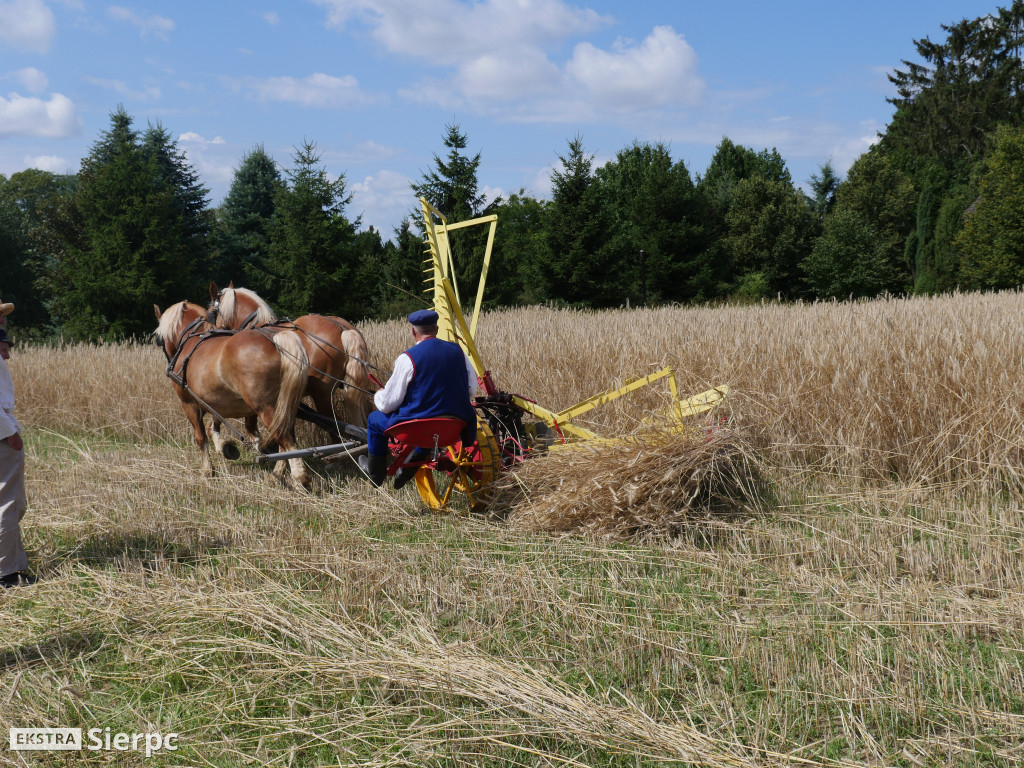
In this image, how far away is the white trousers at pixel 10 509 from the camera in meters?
4.29

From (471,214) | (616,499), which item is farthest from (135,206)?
(616,499)

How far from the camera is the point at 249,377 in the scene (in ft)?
20.6

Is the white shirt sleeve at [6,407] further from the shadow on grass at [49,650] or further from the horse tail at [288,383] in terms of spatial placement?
the horse tail at [288,383]

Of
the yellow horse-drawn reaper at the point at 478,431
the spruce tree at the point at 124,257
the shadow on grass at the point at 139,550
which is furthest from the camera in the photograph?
the spruce tree at the point at 124,257

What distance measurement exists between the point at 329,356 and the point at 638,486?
3534 mm

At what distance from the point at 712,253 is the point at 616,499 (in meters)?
31.0

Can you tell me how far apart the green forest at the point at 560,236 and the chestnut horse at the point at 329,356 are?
8.25 meters

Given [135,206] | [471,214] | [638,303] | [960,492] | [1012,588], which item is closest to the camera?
[1012,588]

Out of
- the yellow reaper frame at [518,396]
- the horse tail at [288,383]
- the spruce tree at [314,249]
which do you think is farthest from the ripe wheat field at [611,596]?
the spruce tree at [314,249]

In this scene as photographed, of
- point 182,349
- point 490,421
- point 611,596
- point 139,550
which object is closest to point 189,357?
point 182,349

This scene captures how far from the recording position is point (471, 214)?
28469mm

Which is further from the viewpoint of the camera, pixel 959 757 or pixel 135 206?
pixel 135 206

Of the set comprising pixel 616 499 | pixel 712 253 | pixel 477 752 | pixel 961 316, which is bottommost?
pixel 477 752

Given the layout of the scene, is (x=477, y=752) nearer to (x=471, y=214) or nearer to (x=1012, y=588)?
(x=1012, y=588)
